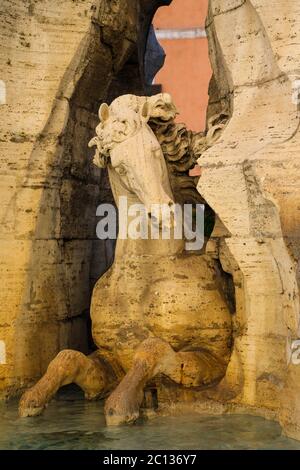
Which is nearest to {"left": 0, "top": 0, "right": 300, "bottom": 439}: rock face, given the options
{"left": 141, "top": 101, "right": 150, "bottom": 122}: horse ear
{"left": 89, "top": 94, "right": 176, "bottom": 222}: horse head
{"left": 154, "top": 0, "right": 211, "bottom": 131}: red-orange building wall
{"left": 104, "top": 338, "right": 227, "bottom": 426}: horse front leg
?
{"left": 104, "top": 338, "right": 227, "bottom": 426}: horse front leg

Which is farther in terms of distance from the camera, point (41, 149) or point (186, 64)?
point (186, 64)

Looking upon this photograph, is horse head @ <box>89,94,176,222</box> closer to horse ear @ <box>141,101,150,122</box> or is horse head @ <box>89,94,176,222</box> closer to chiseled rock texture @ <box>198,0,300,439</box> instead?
horse ear @ <box>141,101,150,122</box>

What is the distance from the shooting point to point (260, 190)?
16.5 ft

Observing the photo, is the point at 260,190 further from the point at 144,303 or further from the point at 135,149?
the point at 144,303

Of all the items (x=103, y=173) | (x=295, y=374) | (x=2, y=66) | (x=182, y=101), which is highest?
(x=182, y=101)

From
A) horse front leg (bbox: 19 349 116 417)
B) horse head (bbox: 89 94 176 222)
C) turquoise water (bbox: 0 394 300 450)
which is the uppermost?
horse head (bbox: 89 94 176 222)

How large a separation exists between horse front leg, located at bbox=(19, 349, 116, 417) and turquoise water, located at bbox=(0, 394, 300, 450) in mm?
106

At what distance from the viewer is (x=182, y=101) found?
44.9 feet

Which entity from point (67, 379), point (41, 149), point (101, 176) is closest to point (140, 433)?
point (67, 379)

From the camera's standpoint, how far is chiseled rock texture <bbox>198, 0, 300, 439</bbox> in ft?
16.1

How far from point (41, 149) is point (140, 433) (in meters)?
2.06

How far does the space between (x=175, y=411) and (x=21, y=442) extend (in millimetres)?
970
